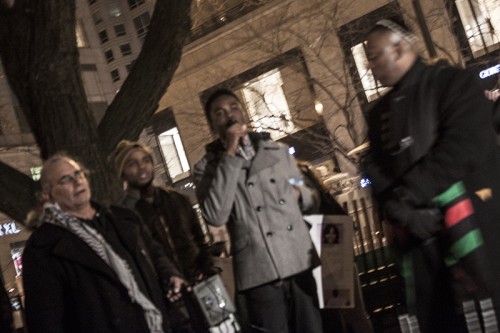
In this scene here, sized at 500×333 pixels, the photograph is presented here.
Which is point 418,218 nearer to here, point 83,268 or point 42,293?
point 83,268

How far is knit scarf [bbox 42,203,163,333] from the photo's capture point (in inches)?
213

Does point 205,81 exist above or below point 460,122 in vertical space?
above

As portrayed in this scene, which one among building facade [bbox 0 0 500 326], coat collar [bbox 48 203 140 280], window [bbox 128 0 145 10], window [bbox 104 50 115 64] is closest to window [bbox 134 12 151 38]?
window [bbox 128 0 145 10]

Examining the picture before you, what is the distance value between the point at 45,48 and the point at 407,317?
4.71 m

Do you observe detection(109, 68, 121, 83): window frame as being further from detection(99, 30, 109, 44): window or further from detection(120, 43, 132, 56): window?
detection(99, 30, 109, 44): window

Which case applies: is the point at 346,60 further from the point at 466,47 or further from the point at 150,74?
the point at 150,74

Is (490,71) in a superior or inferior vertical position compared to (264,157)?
superior

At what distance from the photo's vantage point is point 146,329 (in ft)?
17.9

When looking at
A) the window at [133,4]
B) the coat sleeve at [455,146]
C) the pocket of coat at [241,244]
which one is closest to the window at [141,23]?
the window at [133,4]

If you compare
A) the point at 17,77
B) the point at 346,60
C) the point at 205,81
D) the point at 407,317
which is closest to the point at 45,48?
the point at 17,77

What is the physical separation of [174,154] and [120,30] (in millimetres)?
46616

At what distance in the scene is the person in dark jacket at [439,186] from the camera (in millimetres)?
4289

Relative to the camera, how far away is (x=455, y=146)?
4.30 metres

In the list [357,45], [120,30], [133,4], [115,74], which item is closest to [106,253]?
[357,45]
